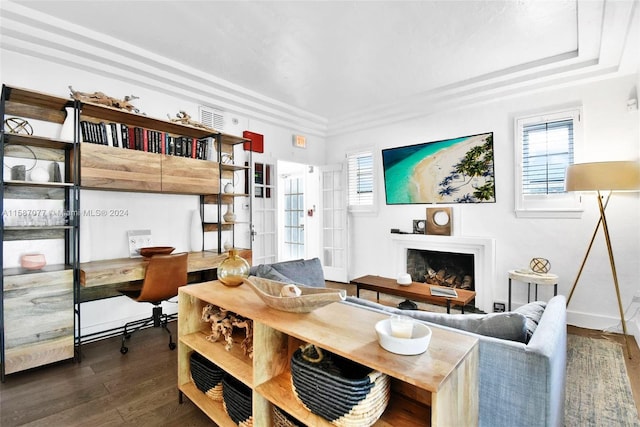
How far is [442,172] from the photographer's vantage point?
410 cm

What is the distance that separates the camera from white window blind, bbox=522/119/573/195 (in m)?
3.32

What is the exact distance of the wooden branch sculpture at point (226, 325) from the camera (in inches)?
64.5

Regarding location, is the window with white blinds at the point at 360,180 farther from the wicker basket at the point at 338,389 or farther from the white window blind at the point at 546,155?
the wicker basket at the point at 338,389

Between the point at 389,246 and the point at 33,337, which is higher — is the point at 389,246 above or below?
above

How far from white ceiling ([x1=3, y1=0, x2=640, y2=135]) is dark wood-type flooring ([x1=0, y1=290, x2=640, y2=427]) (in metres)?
2.74

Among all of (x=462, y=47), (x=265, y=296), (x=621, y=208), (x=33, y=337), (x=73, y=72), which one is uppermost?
(x=462, y=47)

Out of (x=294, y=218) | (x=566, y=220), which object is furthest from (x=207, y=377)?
(x=294, y=218)

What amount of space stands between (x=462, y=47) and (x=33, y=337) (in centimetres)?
433

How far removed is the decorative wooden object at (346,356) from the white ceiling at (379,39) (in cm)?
214

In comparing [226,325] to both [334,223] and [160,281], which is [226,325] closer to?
[160,281]

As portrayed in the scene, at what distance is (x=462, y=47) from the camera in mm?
2807

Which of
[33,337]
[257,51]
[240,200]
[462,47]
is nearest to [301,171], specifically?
[240,200]

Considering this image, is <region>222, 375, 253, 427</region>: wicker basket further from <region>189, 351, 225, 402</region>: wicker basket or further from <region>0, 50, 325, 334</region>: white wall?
<region>0, 50, 325, 334</region>: white wall

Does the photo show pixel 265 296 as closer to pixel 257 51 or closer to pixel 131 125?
pixel 257 51
